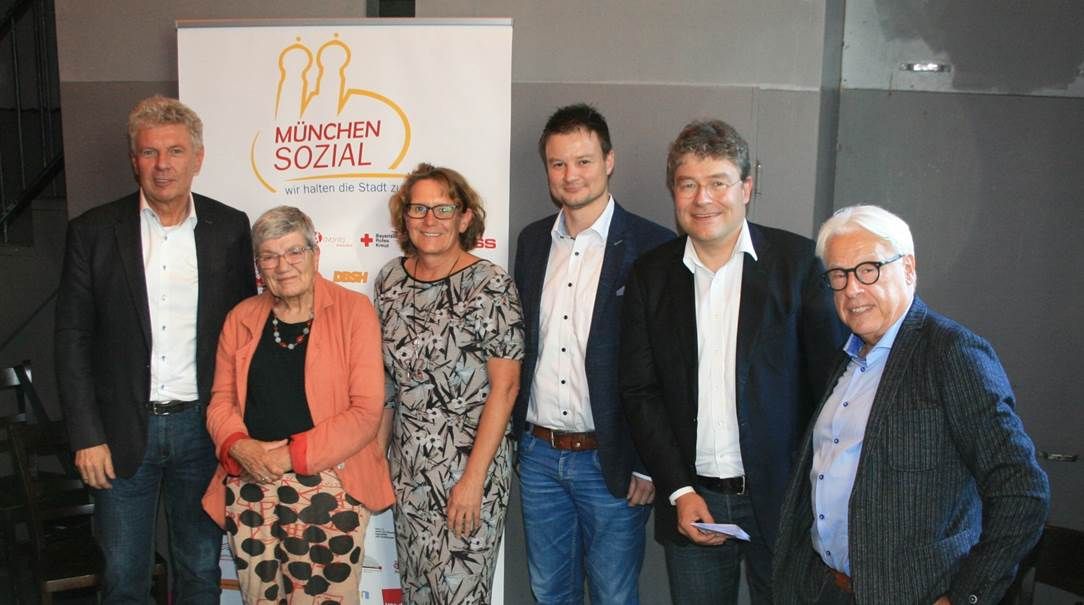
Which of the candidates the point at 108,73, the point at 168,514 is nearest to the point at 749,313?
the point at 168,514

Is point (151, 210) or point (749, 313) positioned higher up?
point (151, 210)

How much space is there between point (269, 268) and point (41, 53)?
470cm

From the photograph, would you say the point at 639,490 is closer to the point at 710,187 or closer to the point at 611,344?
the point at 611,344

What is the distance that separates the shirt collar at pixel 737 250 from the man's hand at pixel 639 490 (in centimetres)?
66

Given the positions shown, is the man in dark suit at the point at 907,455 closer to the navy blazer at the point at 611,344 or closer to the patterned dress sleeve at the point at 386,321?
the navy blazer at the point at 611,344

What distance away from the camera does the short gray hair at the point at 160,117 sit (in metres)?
2.60

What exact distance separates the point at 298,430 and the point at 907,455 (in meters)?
1.64

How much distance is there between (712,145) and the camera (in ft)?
6.93

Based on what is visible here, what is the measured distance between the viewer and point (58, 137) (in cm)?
573

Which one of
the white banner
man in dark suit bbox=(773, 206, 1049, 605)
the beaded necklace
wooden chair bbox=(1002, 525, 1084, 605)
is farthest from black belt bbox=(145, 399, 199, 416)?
wooden chair bbox=(1002, 525, 1084, 605)

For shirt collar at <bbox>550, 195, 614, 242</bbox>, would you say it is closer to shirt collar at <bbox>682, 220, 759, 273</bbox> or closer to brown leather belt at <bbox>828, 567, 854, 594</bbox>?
shirt collar at <bbox>682, 220, 759, 273</bbox>

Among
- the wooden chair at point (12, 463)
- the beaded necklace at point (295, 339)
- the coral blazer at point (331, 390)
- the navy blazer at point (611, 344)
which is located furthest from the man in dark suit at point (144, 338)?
the navy blazer at point (611, 344)

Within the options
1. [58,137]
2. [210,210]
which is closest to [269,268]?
[210,210]

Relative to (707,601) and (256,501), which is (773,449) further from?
(256,501)
